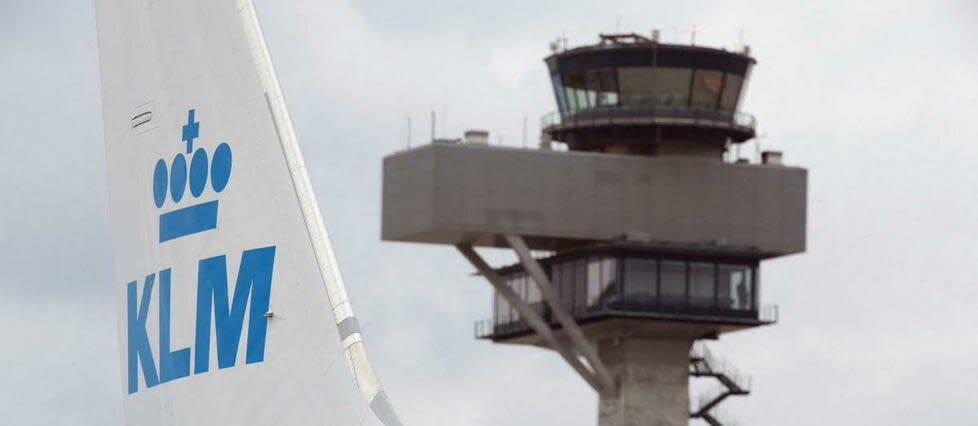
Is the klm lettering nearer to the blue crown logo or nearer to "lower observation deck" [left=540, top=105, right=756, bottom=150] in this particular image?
the blue crown logo

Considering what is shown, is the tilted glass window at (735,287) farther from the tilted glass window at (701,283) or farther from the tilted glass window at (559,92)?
the tilted glass window at (559,92)

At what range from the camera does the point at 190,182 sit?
2347cm

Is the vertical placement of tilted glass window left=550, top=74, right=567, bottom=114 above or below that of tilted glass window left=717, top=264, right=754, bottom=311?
above

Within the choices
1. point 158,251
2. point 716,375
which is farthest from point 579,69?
point 158,251

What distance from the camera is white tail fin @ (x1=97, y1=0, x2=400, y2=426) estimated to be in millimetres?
21016

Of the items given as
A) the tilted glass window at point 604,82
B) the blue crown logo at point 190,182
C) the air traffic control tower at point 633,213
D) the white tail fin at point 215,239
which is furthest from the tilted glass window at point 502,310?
the blue crown logo at point 190,182

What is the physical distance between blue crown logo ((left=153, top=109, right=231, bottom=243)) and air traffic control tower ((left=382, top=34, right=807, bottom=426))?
84.1m

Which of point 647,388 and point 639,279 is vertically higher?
point 639,279

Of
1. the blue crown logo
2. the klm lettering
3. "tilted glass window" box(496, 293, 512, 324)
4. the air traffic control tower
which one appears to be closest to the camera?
the klm lettering

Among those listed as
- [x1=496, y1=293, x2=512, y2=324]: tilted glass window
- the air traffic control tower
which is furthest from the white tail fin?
[x1=496, y1=293, x2=512, y2=324]: tilted glass window

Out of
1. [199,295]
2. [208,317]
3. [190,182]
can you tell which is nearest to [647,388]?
[190,182]

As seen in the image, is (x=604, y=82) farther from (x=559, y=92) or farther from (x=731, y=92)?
(x=731, y=92)

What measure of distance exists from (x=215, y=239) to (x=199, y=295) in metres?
0.52

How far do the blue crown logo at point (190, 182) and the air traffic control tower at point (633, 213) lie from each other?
8411 cm
